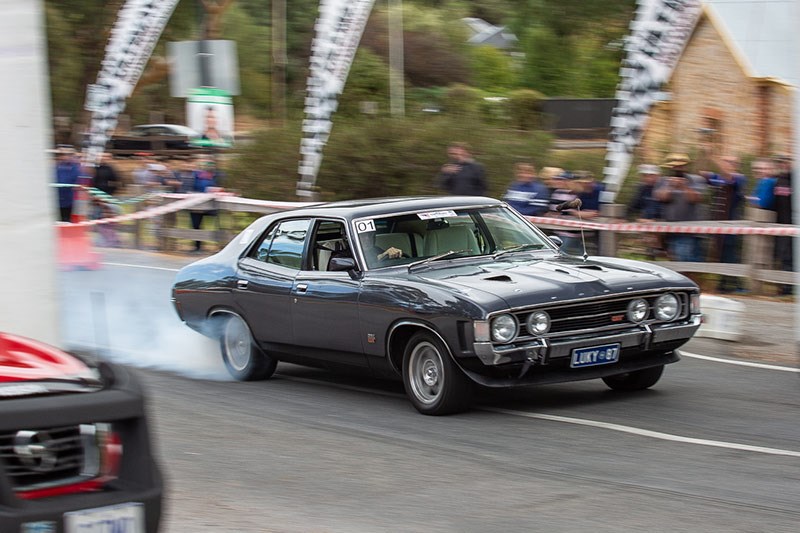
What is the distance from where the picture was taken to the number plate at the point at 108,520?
3701 mm

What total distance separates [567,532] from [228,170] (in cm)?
2061

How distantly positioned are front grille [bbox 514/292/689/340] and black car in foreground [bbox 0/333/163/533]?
3.98 metres

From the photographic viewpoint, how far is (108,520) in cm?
381

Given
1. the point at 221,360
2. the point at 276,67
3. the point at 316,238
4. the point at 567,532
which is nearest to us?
the point at 567,532

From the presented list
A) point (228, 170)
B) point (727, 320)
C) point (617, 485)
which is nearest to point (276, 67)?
point (228, 170)

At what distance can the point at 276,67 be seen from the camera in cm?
5569

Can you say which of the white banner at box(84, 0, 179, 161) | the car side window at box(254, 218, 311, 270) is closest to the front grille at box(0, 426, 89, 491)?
the car side window at box(254, 218, 311, 270)

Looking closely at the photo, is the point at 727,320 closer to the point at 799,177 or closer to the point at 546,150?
the point at 799,177

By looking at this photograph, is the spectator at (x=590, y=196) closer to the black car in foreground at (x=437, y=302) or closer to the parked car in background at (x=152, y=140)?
the black car in foreground at (x=437, y=302)

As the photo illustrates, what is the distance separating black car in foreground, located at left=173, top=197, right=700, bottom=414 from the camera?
7766 mm

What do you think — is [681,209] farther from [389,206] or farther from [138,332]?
[138,332]

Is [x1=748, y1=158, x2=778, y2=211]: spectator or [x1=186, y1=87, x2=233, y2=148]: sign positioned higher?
[x1=186, y1=87, x2=233, y2=148]: sign

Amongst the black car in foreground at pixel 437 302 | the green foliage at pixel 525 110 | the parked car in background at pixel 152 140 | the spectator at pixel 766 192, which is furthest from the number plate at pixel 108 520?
the parked car in background at pixel 152 140

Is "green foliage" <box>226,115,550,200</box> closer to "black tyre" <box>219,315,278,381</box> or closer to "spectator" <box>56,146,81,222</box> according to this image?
"spectator" <box>56,146,81,222</box>
